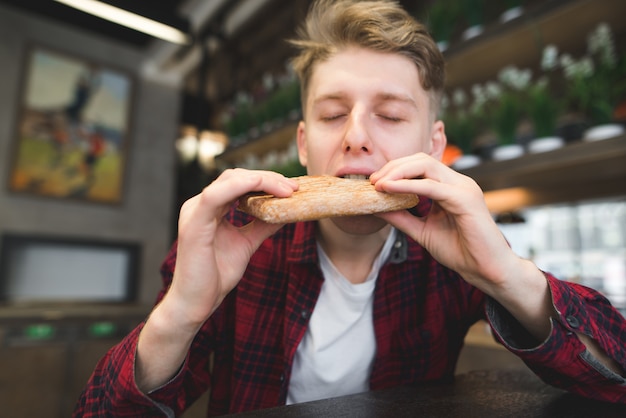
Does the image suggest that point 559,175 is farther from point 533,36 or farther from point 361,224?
point 361,224

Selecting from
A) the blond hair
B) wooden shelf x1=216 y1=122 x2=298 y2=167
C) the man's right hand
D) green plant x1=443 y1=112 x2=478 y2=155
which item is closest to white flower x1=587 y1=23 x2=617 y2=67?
green plant x1=443 y1=112 x2=478 y2=155

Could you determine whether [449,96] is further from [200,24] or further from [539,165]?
[200,24]

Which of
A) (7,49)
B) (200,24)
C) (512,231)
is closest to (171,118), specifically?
(200,24)

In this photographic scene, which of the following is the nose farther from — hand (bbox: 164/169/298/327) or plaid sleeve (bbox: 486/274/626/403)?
plaid sleeve (bbox: 486/274/626/403)

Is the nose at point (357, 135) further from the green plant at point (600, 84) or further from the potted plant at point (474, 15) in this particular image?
the potted plant at point (474, 15)

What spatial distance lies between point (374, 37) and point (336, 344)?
771 millimetres

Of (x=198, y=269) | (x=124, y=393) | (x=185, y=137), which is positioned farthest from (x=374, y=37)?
(x=185, y=137)

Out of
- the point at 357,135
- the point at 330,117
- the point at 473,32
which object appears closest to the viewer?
the point at 357,135

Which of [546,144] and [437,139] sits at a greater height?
[546,144]

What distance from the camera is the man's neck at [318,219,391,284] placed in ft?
3.52

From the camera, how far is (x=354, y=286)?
1.04m

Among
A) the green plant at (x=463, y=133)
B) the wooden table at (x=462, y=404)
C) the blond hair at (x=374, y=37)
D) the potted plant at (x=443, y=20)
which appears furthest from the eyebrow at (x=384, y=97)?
the potted plant at (x=443, y=20)

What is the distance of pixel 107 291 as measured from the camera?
469 cm

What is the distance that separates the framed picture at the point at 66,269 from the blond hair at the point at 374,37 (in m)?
4.23
